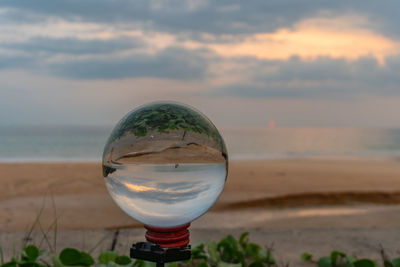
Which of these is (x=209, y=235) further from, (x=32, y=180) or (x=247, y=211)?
(x=32, y=180)

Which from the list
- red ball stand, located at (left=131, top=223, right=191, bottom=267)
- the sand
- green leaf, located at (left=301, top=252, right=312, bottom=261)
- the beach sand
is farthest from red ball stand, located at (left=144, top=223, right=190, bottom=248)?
the sand

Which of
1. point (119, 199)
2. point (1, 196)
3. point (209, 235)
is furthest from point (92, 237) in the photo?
point (1, 196)

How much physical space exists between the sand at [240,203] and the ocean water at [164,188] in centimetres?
255

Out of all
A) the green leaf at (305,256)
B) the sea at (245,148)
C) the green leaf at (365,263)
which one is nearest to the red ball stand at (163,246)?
the green leaf at (365,263)

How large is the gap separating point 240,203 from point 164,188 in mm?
5227

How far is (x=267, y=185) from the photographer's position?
879cm

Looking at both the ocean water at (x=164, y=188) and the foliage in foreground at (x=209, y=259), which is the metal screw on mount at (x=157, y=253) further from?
the foliage in foreground at (x=209, y=259)

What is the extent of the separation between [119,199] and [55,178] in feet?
27.2

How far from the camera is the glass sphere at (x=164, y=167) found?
1588 millimetres

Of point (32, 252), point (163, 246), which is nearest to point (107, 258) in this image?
point (32, 252)

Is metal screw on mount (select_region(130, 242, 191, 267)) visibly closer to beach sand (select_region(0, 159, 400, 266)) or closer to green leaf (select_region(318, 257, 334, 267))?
beach sand (select_region(0, 159, 400, 266))

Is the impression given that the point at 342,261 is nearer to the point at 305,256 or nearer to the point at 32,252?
the point at 305,256

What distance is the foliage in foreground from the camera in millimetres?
2480

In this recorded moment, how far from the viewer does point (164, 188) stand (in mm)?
1588
